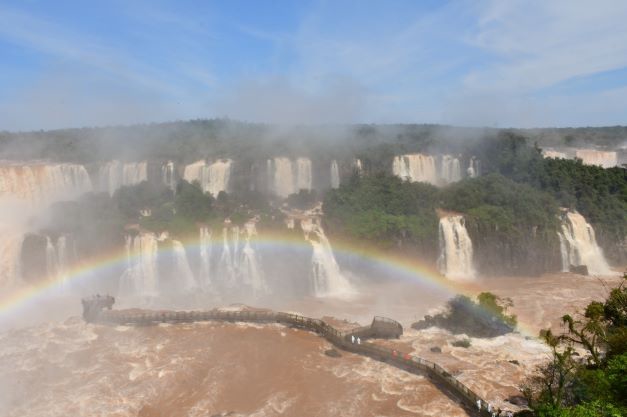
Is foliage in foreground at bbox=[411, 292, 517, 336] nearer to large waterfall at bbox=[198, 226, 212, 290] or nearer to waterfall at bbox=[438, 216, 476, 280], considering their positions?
waterfall at bbox=[438, 216, 476, 280]

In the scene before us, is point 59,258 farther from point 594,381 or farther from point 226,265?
point 594,381

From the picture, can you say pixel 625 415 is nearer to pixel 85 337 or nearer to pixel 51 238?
pixel 85 337

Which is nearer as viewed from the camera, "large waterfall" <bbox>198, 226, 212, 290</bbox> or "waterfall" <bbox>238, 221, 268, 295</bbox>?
"large waterfall" <bbox>198, 226, 212, 290</bbox>

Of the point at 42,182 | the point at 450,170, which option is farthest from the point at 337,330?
the point at 450,170

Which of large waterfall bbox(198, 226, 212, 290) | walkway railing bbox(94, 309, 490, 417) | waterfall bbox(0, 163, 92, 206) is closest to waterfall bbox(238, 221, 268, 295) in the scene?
large waterfall bbox(198, 226, 212, 290)

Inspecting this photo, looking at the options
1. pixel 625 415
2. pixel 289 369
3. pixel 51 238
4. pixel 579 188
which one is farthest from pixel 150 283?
pixel 579 188
